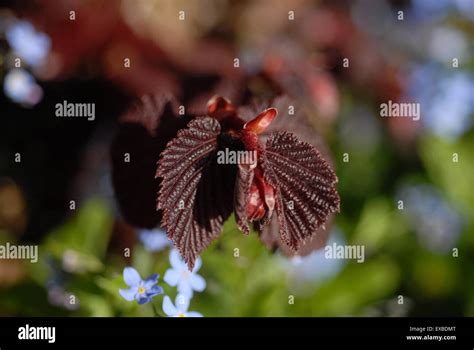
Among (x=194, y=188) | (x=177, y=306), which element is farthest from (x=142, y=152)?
(x=177, y=306)

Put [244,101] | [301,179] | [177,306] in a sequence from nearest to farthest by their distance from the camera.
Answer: [301,179], [177,306], [244,101]

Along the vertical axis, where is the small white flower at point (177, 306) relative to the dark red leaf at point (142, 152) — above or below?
below

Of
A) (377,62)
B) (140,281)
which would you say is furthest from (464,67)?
(140,281)

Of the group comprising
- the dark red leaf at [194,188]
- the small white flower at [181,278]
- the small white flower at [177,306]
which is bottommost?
the small white flower at [177,306]

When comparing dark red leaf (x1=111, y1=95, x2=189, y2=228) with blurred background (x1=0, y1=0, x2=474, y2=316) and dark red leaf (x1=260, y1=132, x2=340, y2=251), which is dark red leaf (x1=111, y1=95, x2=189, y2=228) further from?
dark red leaf (x1=260, y1=132, x2=340, y2=251)

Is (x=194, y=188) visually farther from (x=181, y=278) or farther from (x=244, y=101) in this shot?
(x=244, y=101)

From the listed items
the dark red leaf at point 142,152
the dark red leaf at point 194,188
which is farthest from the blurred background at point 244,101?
the dark red leaf at point 194,188

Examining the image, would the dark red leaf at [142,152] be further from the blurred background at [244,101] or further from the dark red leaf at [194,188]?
the dark red leaf at [194,188]

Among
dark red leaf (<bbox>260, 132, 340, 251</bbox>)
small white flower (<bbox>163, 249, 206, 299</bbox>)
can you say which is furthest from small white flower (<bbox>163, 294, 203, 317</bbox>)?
dark red leaf (<bbox>260, 132, 340, 251</bbox>)
